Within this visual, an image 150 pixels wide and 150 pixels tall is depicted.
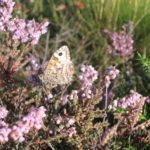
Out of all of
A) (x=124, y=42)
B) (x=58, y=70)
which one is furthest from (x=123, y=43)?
(x=58, y=70)

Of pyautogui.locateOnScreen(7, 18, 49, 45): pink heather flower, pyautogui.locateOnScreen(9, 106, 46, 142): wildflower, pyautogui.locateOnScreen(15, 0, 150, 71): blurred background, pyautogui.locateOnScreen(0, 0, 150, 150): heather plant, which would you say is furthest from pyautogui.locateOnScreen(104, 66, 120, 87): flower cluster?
pyautogui.locateOnScreen(15, 0, 150, 71): blurred background

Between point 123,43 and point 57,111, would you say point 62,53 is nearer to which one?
point 57,111

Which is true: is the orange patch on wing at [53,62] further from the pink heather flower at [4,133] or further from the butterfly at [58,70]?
the pink heather flower at [4,133]

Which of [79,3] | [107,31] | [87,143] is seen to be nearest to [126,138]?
[87,143]

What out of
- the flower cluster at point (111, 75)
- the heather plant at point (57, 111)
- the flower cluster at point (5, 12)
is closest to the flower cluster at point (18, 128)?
the heather plant at point (57, 111)

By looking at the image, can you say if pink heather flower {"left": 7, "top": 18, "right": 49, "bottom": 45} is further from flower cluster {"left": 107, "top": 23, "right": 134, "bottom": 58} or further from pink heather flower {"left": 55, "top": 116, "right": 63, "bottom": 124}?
flower cluster {"left": 107, "top": 23, "right": 134, "bottom": 58}

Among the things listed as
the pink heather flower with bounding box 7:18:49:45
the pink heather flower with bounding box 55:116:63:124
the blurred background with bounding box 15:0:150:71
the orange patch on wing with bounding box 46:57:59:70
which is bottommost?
the pink heather flower with bounding box 55:116:63:124

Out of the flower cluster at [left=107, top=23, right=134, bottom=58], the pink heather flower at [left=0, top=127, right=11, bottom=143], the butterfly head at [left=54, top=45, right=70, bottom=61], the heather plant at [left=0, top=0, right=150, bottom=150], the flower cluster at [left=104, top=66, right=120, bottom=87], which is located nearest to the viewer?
the pink heather flower at [left=0, top=127, right=11, bottom=143]
